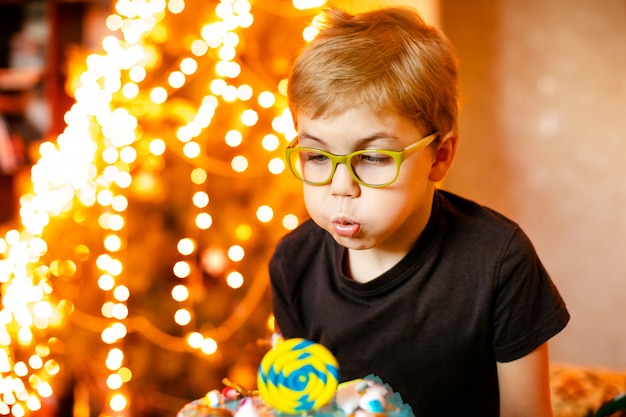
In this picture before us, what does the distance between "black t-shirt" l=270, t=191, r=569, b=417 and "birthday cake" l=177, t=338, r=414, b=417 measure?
0.29 m

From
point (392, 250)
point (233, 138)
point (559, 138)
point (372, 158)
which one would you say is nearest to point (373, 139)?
point (372, 158)

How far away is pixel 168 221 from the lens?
2615 mm

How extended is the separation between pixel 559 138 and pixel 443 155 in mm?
1754

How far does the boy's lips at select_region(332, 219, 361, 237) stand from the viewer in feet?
3.73

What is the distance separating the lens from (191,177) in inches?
101

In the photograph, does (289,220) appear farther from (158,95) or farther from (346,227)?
(346,227)

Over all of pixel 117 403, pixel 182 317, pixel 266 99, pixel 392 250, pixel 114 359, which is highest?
pixel 266 99

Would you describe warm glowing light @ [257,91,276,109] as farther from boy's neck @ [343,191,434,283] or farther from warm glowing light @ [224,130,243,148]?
boy's neck @ [343,191,434,283]

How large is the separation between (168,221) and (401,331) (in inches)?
58.4

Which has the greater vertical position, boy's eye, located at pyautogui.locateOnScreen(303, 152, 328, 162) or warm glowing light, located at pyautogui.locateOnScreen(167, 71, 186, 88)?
warm glowing light, located at pyautogui.locateOnScreen(167, 71, 186, 88)

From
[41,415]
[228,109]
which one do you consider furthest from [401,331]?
[41,415]

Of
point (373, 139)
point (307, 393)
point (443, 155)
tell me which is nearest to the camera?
point (307, 393)

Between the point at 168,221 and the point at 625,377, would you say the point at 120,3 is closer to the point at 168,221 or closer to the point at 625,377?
the point at 168,221

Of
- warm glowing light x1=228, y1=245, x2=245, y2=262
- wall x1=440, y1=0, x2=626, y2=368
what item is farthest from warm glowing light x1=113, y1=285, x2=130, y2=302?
wall x1=440, y1=0, x2=626, y2=368
